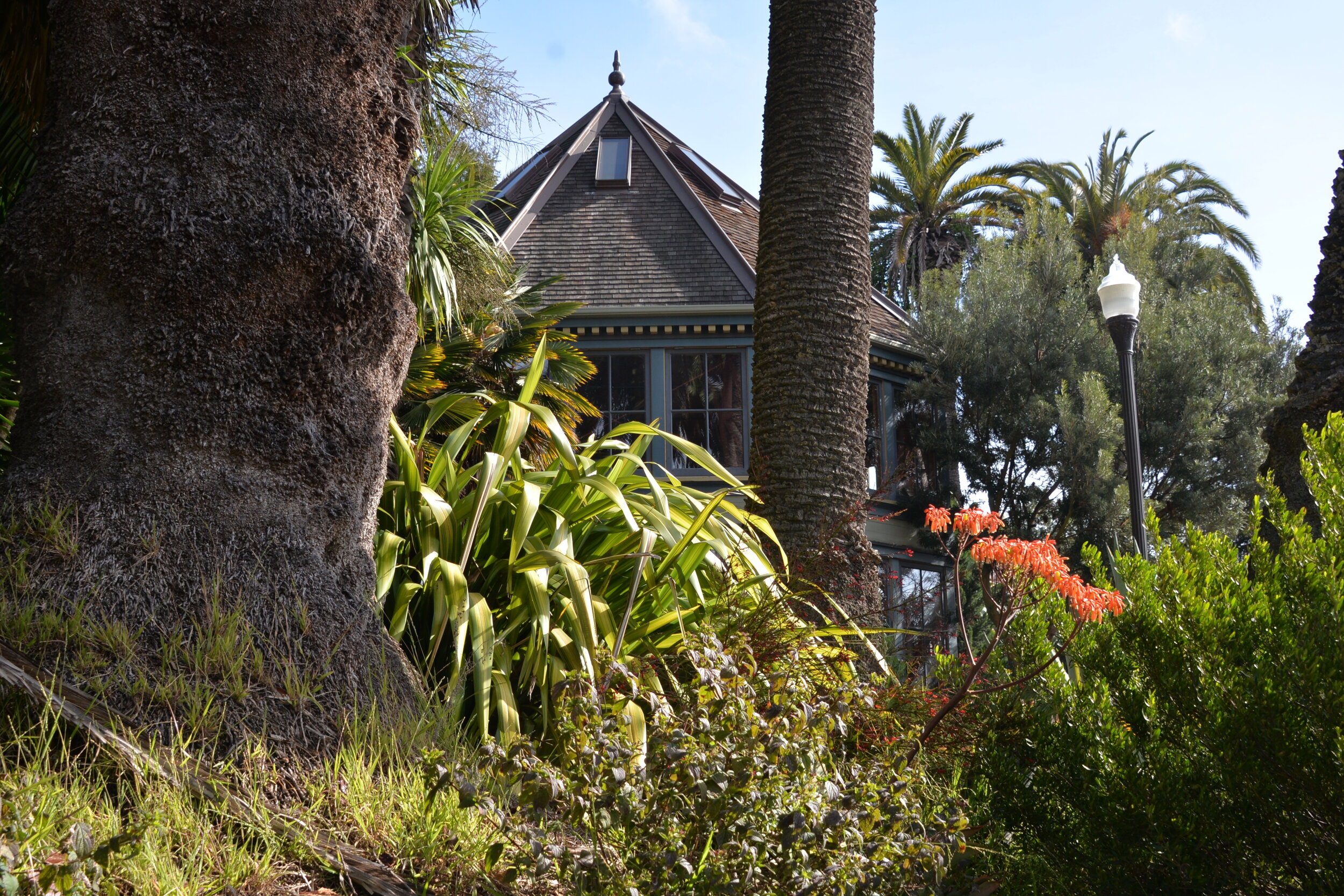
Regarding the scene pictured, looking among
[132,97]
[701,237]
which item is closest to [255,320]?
[132,97]

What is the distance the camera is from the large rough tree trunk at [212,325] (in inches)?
102

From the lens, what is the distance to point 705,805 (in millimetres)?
2117

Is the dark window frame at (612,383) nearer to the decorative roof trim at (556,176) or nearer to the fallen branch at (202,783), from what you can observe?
the decorative roof trim at (556,176)

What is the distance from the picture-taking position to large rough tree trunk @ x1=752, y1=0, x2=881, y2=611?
5457 millimetres

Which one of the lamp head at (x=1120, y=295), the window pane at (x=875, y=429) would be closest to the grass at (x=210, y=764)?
the lamp head at (x=1120, y=295)

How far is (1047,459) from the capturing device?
16.8 m

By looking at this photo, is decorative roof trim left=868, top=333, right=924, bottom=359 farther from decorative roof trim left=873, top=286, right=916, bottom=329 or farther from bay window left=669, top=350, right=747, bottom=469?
bay window left=669, top=350, right=747, bottom=469

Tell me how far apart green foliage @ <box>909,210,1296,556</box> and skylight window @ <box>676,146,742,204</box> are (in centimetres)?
414

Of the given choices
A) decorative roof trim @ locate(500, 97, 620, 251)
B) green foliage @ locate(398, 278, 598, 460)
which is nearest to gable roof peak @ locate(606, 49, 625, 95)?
decorative roof trim @ locate(500, 97, 620, 251)

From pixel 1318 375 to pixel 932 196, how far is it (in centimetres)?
2030

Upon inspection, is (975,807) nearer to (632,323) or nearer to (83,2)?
(83,2)

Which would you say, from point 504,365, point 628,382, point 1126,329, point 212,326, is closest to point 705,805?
point 212,326

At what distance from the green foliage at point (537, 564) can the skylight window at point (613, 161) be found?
1338 centimetres

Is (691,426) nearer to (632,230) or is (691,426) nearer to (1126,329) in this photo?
(632,230)
